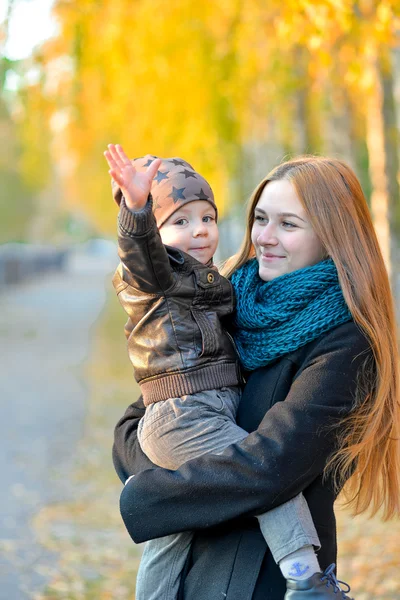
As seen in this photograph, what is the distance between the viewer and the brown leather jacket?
7.57ft

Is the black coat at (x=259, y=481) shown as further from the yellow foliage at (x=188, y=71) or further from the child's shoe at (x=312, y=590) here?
the yellow foliage at (x=188, y=71)

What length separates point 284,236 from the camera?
2473 mm

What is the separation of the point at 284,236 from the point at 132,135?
13649 millimetres

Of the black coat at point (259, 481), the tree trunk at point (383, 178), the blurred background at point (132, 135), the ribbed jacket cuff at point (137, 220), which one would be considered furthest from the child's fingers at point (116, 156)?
the tree trunk at point (383, 178)

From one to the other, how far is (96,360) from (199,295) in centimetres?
1221

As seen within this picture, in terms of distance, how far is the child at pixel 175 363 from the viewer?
2.26 meters

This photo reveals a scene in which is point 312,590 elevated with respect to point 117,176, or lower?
lower

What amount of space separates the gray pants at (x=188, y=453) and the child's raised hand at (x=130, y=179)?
21.2 inches

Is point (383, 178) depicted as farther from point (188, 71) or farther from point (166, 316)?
point (166, 316)

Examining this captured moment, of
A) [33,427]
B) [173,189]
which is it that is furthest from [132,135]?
[173,189]

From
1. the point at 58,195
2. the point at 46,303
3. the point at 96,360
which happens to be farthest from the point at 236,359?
the point at 58,195

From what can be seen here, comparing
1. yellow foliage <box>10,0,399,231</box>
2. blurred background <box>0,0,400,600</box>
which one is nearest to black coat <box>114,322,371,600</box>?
blurred background <box>0,0,400,600</box>

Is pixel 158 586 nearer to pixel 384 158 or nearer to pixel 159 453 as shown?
pixel 159 453

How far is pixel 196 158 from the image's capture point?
13.3 m
